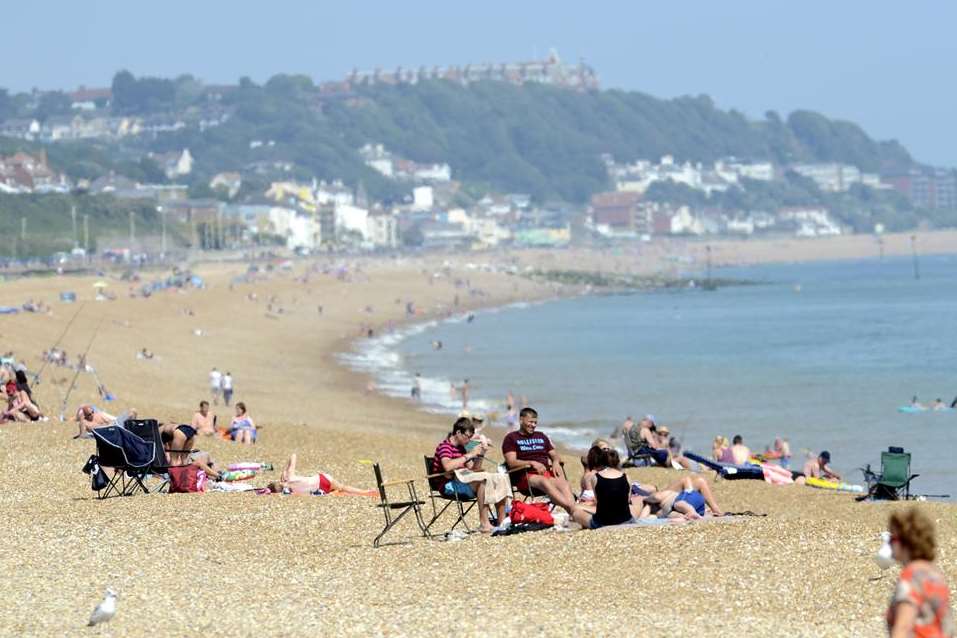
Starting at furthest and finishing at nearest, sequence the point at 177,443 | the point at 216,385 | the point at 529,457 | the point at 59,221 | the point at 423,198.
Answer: the point at 423,198 < the point at 59,221 < the point at 216,385 < the point at 177,443 < the point at 529,457

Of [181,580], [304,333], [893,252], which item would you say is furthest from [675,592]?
[893,252]

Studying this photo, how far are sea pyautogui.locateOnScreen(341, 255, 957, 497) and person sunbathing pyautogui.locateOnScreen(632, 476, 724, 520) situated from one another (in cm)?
658

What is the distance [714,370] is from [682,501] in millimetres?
23959

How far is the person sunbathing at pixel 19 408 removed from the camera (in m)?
14.6

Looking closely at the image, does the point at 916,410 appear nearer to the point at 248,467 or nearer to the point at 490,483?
the point at 248,467

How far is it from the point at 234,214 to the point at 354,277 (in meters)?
37.3

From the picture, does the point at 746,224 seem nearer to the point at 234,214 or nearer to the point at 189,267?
the point at 234,214

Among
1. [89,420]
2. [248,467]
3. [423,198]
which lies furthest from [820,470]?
[423,198]

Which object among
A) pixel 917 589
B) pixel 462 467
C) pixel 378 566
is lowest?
pixel 378 566

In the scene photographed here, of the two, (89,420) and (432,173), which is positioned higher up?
(432,173)

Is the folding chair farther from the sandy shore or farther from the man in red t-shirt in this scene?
the man in red t-shirt

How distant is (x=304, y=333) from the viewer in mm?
42938

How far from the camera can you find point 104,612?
7016 mm

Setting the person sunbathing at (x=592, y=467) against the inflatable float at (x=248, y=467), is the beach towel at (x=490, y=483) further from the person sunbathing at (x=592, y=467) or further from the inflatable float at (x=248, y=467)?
the inflatable float at (x=248, y=467)
